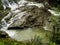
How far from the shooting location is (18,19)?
22.0 meters

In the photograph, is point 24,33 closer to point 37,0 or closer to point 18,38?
point 18,38

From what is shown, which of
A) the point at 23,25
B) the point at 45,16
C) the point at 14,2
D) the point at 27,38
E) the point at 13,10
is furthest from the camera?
the point at 14,2

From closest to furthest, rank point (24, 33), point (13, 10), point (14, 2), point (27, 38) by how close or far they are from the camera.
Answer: point (27, 38) → point (24, 33) → point (13, 10) → point (14, 2)

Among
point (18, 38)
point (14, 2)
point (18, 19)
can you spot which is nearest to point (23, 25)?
point (18, 19)

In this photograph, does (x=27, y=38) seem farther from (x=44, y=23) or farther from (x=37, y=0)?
(x=37, y=0)

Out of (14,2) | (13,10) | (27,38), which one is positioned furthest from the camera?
(14,2)

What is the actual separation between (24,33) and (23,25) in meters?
1.54

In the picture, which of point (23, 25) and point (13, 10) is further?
point (13, 10)


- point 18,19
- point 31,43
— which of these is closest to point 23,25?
point 18,19

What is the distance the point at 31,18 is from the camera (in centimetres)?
2231

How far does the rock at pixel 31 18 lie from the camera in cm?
2130

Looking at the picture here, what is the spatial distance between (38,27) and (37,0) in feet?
36.0

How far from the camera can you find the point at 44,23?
21672 millimetres

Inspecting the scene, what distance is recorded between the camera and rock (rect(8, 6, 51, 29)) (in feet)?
69.9
